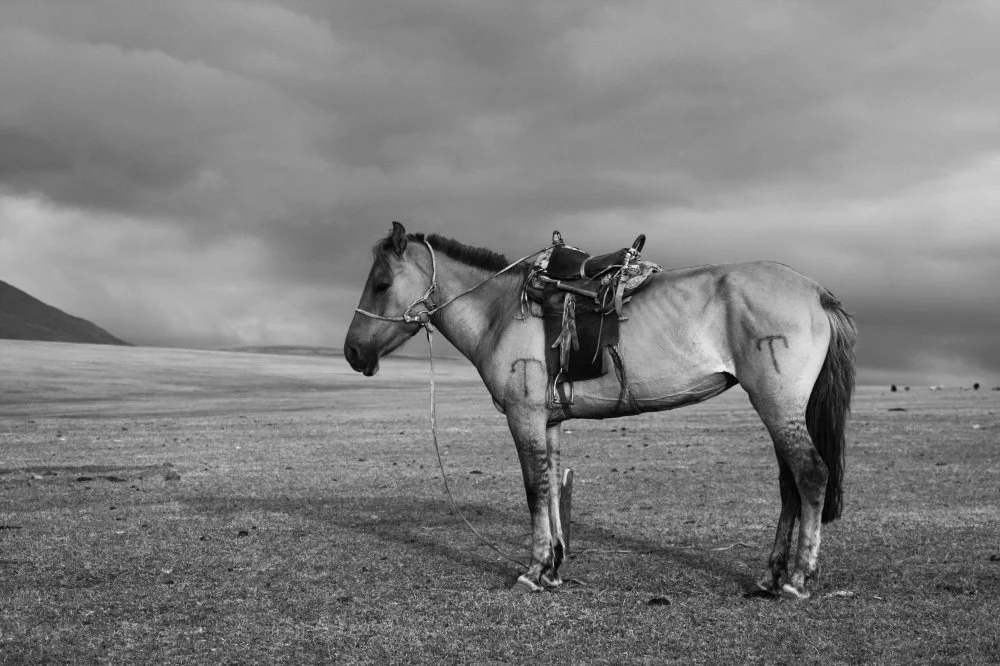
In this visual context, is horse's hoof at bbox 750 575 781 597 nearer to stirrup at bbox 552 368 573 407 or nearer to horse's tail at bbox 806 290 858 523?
horse's tail at bbox 806 290 858 523

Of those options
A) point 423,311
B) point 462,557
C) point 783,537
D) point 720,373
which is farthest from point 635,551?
point 423,311

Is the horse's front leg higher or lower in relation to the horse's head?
lower

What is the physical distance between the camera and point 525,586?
332 inches

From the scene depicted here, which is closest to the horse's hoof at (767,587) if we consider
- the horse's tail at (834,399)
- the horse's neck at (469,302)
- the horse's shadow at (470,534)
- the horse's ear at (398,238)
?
the horse's shadow at (470,534)

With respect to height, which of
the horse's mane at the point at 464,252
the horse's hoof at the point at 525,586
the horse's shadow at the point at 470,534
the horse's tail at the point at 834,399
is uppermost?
the horse's mane at the point at 464,252

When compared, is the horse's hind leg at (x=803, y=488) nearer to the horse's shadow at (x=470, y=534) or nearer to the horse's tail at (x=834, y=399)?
the horse's tail at (x=834, y=399)

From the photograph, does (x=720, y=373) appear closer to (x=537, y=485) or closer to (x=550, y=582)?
(x=537, y=485)

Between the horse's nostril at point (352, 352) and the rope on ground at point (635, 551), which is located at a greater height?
the horse's nostril at point (352, 352)

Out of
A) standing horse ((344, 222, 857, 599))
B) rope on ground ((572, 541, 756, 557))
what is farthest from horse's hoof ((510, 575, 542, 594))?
rope on ground ((572, 541, 756, 557))

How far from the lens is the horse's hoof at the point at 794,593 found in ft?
26.2

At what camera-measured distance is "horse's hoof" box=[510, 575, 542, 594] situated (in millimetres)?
8406

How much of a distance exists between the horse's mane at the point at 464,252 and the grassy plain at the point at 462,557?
3.20 m

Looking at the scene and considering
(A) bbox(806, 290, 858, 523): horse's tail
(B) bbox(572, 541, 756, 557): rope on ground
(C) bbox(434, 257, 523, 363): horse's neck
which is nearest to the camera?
(A) bbox(806, 290, 858, 523): horse's tail

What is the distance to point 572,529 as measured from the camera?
11.9 meters
